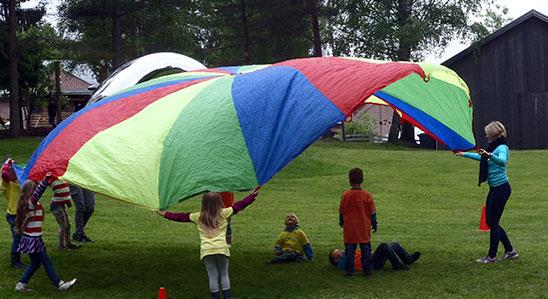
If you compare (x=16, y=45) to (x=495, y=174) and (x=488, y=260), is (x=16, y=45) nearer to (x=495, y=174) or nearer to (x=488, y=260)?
(x=488, y=260)

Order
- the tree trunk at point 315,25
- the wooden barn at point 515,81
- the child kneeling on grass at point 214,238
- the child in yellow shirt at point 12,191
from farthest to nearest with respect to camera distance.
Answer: the tree trunk at point 315,25 → the wooden barn at point 515,81 → the child in yellow shirt at point 12,191 → the child kneeling on grass at point 214,238

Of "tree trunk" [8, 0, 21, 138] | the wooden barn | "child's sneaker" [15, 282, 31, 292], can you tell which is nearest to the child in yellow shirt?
"child's sneaker" [15, 282, 31, 292]

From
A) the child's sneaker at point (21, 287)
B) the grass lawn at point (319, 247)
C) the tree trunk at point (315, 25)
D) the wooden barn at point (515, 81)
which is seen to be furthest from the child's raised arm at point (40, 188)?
the wooden barn at point (515, 81)

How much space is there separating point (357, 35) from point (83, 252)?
25.9 m

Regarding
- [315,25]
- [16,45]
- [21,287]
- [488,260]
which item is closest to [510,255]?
[488,260]

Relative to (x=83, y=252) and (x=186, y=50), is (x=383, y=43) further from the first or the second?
(x=83, y=252)

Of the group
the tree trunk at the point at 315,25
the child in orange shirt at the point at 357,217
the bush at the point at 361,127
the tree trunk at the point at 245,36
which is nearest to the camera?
the child in orange shirt at the point at 357,217

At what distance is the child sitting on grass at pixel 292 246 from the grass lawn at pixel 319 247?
190mm

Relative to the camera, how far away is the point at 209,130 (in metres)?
8.04

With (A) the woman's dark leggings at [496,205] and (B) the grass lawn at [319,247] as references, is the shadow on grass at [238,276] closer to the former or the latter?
(B) the grass lawn at [319,247]

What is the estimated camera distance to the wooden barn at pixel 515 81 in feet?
106

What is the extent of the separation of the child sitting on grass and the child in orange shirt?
1.07 meters

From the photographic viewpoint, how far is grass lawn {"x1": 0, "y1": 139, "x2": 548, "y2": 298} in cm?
853

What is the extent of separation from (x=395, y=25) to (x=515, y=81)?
5.46 metres
